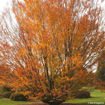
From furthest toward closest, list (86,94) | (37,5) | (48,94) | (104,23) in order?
(86,94)
(104,23)
(37,5)
(48,94)

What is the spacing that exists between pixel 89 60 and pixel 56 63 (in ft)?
8.13

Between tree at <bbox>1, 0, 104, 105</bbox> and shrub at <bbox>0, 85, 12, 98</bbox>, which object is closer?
tree at <bbox>1, 0, 104, 105</bbox>

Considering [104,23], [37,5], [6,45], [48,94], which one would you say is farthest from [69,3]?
[48,94]

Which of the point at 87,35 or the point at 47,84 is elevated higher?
the point at 87,35

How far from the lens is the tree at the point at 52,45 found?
346 inches

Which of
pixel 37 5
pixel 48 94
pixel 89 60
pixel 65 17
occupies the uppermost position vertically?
pixel 37 5

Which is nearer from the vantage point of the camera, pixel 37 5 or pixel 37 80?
pixel 37 80

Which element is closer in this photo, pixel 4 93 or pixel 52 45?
pixel 52 45

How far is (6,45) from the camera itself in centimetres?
940

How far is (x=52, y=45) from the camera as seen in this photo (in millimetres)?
9070

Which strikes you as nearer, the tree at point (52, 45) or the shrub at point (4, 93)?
the tree at point (52, 45)

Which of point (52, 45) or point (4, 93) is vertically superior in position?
point (52, 45)

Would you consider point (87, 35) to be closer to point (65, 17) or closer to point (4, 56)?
point (65, 17)

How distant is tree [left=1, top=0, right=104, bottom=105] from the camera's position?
879cm
